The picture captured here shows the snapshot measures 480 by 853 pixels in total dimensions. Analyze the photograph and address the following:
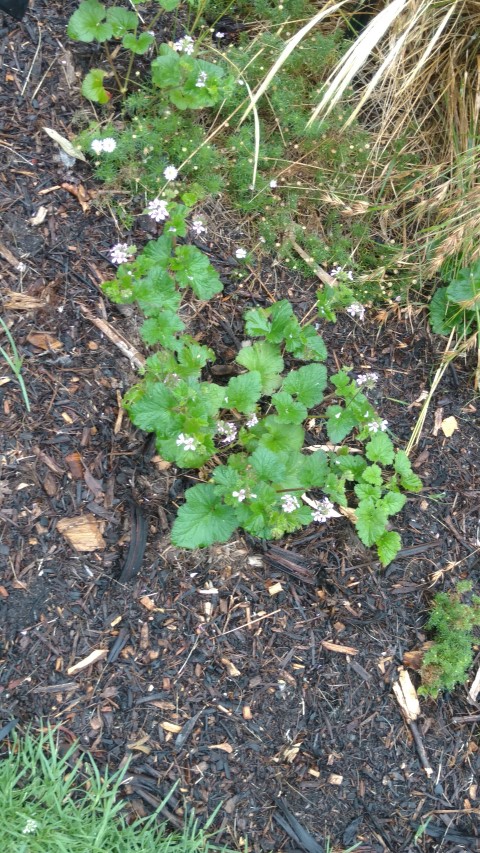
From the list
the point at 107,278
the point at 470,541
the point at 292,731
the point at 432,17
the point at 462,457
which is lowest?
the point at 292,731

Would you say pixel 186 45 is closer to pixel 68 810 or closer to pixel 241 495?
pixel 241 495

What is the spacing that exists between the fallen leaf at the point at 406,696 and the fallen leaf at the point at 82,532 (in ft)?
4.27

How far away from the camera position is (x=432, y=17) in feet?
9.72

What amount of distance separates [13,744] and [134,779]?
0.44 m

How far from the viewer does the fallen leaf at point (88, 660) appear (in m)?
2.38

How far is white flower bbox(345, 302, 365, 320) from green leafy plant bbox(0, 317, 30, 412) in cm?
134

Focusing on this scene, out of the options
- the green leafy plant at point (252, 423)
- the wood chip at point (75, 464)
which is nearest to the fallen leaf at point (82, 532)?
the wood chip at point (75, 464)

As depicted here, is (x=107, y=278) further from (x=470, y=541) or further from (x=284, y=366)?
(x=470, y=541)

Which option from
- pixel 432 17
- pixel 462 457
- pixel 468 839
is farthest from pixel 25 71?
pixel 468 839

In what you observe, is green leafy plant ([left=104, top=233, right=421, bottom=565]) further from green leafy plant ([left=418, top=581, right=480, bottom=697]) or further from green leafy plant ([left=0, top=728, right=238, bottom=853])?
green leafy plant ([left=0, top=728, right=238, bottom=853])

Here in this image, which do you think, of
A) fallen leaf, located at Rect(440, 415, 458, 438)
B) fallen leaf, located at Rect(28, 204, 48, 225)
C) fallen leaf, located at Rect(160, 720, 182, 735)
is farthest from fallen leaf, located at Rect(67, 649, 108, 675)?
fallen leaf, located at Rect(440, 415, 458, 438)

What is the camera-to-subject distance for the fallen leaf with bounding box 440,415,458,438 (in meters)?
3.02

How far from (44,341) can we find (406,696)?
1.98 meters

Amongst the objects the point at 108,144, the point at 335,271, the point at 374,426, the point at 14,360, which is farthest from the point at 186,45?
the point at 374,426
